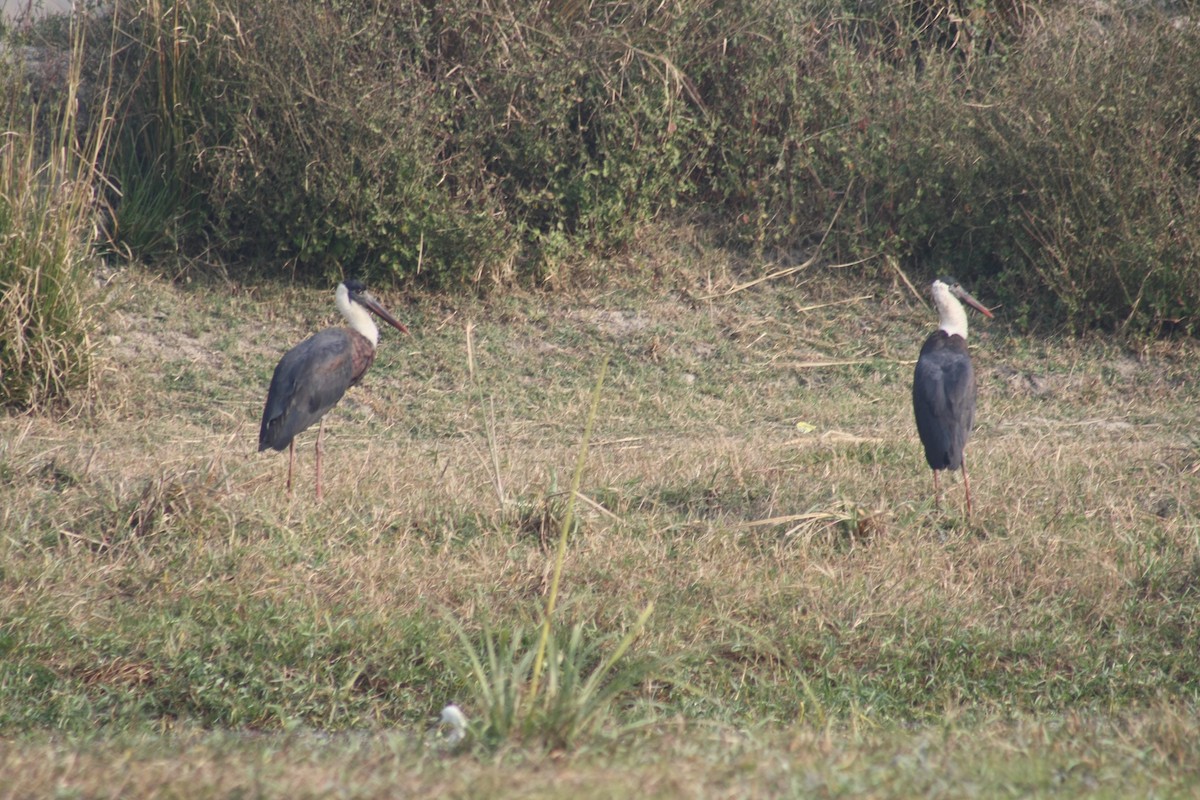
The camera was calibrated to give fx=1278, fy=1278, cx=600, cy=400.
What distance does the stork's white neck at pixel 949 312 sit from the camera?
25.7 feet

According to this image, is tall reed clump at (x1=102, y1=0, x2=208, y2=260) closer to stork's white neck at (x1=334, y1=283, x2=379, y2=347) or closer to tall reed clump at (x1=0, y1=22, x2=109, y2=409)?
tall reed clump at (x1=0, y1=22, x2=109, y2=409)

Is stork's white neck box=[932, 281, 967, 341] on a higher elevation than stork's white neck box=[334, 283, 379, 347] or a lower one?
higher

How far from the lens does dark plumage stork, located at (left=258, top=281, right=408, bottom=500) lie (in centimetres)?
685

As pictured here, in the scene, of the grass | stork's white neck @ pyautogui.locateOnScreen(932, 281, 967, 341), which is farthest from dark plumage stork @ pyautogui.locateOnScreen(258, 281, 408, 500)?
stork's white neck @ pyautogui.locateOnScreen(932, 281, 967, 341)

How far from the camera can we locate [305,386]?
701cm

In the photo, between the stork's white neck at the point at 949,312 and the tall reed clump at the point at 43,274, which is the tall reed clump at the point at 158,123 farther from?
the stork's white neck at the point at 949,312

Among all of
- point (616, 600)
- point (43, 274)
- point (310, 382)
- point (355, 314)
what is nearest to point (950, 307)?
point (616, 600)

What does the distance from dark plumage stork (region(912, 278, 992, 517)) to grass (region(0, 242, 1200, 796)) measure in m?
0.29

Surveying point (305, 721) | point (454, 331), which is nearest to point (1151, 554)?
point (305, 721)

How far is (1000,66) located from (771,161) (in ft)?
7.41

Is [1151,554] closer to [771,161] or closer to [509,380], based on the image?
[509,380]

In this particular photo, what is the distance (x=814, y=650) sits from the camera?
17.0 feet

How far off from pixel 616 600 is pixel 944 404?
2.31m

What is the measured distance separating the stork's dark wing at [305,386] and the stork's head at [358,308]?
2.00ft
